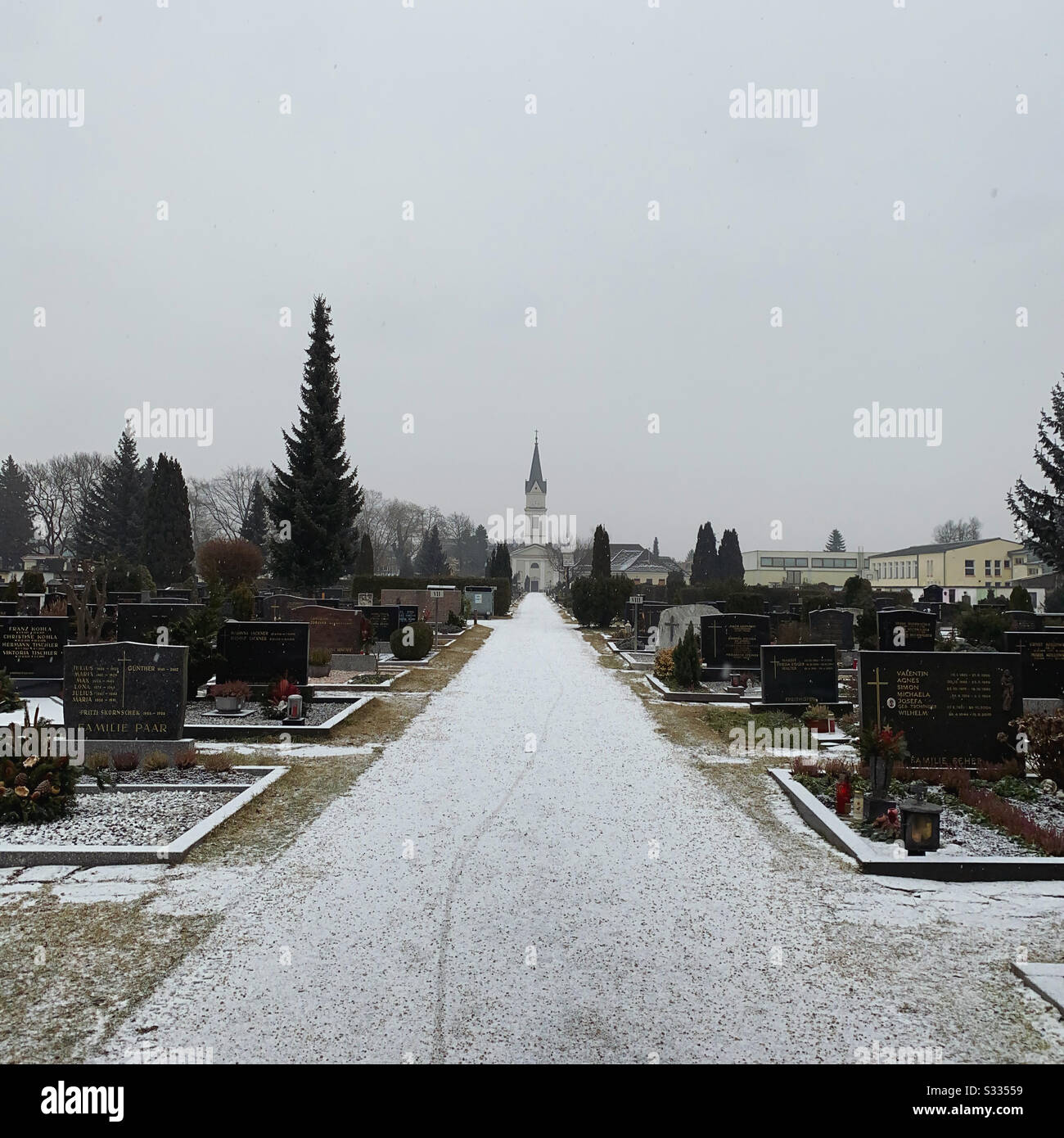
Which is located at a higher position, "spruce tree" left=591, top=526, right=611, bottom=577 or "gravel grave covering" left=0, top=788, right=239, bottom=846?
"spruce tree" left=591, top=526, right=611, bottom=577

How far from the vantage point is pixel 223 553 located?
48.1 meters

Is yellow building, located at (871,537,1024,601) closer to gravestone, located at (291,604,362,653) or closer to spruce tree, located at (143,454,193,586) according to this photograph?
spruce tree, located at (143,454,193,586)

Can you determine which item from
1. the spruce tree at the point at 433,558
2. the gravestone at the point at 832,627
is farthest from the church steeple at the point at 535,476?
the gravestone at the point at 832,627

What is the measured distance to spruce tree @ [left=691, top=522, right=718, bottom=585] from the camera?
3073 inches

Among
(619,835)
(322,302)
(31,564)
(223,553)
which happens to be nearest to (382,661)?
(619,835)

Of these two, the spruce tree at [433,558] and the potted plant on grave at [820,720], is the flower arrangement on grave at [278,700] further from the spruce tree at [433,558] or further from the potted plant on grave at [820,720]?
the spruce tree at [433,558]

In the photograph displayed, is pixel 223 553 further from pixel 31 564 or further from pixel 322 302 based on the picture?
pixel 31 564

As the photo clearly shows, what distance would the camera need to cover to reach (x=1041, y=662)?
14.8 m

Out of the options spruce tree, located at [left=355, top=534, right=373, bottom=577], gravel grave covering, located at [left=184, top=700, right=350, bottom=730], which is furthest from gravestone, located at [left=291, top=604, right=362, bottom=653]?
spruce tree, located at [left=355, top=534, right=373, bottom=577]

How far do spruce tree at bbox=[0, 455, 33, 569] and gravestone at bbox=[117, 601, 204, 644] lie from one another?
6848cm

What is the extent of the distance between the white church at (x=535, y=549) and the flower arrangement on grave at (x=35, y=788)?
115395mm

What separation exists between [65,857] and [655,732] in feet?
26.7

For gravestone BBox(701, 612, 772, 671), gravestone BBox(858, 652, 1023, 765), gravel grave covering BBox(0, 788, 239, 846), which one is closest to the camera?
gravel grave covering BBox(0, 788, 239, 846)

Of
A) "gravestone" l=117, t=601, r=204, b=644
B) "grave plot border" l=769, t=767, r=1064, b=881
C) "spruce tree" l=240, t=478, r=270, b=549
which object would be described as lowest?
"grave plot border" l=769, t=767, r=1064, b=881
